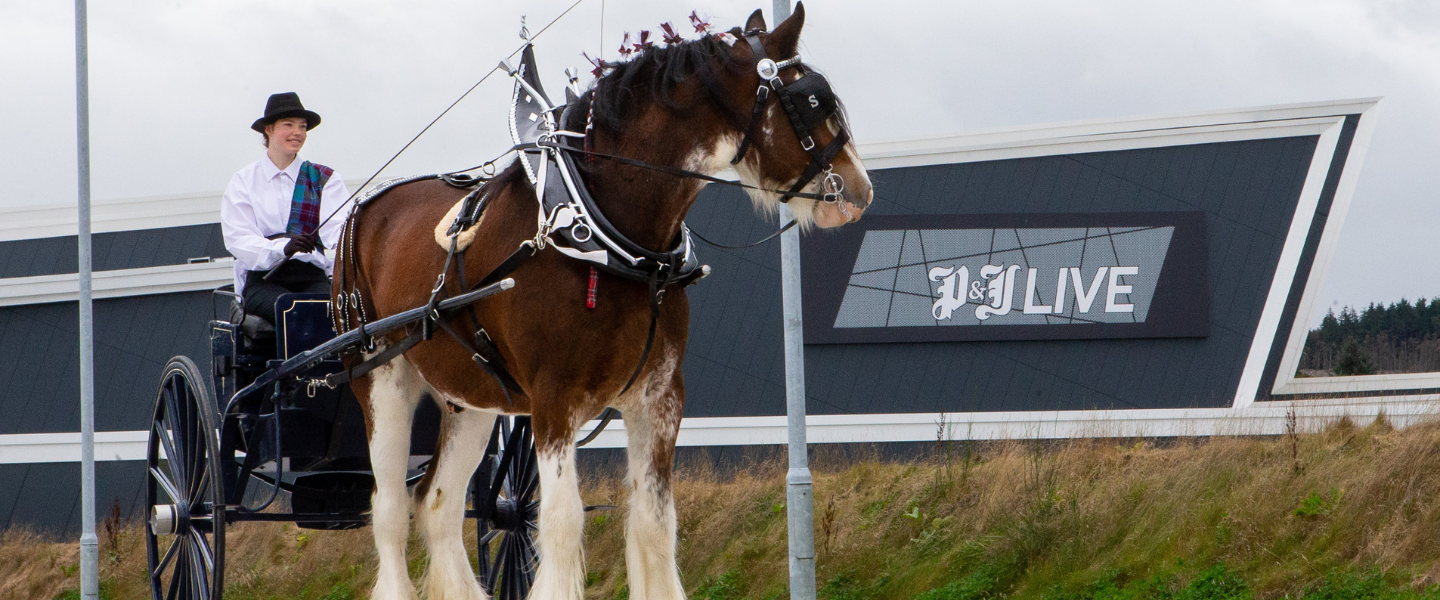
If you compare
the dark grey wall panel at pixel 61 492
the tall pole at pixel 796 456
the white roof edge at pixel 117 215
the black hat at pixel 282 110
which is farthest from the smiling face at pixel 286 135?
the dark grey wall panel at pixel 61 492

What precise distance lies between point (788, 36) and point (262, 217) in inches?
118

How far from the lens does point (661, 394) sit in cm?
404

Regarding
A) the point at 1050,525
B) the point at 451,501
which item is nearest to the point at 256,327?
the point at 451,501

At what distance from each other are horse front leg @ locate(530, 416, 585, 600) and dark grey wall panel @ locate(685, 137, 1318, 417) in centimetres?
945

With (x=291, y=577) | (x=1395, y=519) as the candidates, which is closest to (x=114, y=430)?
(x=291, y=577)

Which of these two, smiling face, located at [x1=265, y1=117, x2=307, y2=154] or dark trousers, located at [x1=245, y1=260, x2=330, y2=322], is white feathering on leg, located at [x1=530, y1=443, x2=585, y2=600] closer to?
dark trousers, located at [x1=245, y1=260, x2=330, y2=322]

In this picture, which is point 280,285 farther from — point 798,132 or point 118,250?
point 118,250

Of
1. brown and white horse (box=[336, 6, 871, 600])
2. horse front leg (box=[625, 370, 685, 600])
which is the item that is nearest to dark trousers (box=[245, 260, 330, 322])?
brown and white horse (box=[336, 6, 871, 600])

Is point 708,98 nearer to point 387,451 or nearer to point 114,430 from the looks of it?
point 387,451

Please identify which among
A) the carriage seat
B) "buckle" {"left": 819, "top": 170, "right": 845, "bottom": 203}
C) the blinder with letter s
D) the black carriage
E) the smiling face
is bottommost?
the black carriage

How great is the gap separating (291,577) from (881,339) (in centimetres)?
659

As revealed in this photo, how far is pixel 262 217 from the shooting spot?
220 inches

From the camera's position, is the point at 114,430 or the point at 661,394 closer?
the point at 661,394

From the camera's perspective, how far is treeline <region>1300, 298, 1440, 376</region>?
1814 centimetres
